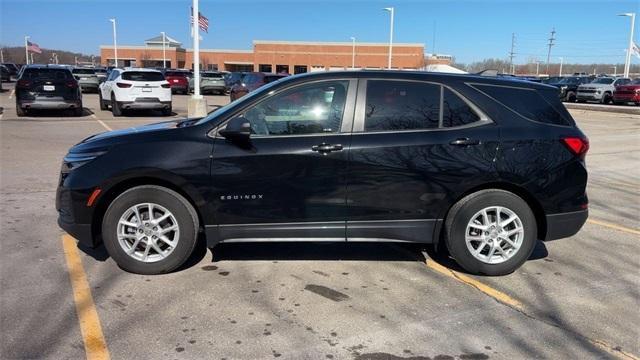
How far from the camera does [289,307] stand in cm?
407

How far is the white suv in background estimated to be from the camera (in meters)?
18.5

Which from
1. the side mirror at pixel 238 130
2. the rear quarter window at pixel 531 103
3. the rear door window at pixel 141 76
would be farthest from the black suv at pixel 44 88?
the rear quarter window at pixel 531 103

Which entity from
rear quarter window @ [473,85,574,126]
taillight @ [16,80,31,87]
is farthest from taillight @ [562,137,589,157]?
taillight @ [16,80,31,87]

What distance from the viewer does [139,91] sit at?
18.5 metres

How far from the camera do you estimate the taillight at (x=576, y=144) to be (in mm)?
4758

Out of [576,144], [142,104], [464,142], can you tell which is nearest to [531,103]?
[576,144]

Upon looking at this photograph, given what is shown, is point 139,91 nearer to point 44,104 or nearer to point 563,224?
point 44,104

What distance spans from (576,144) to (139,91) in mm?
16383

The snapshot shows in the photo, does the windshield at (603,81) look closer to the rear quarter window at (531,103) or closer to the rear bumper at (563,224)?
the rear quarter window at (531,103)

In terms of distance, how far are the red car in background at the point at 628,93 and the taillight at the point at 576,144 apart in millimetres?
31903

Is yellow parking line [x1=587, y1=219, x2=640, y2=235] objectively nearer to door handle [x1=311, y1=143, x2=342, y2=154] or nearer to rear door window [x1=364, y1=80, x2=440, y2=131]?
rear door window [x1=364, y1=80, x2=440, y2=131]

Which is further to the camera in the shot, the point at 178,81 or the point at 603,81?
the point at 178,81

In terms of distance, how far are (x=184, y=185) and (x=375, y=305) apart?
183 centimetres

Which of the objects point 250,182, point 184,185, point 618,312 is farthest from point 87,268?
point 618,312
